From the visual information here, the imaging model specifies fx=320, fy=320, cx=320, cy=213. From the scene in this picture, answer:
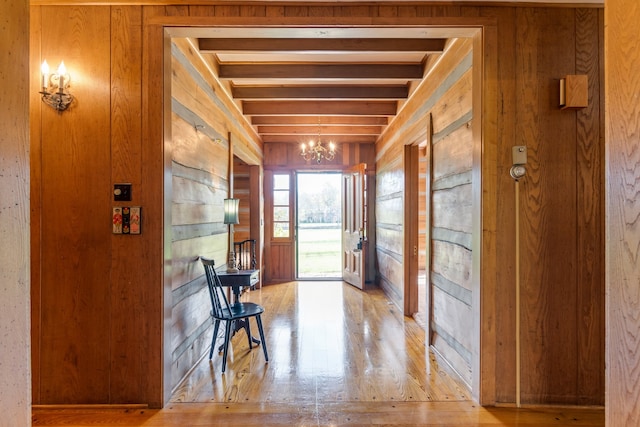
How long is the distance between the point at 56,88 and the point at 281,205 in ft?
14.6

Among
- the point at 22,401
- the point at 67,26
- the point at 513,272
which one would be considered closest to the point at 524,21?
the point at 513,272

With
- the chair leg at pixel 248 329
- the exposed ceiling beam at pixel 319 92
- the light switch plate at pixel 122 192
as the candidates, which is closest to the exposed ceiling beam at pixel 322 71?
the exposed ceiling beam at pixel 319 92

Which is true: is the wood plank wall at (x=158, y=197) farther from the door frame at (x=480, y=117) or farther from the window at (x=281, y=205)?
the window at (x=281, y=205)

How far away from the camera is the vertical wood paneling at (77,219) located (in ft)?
7.03

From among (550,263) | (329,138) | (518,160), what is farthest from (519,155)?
(329,138)

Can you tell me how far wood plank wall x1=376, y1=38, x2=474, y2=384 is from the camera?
95.7 inches

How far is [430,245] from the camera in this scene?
3.19m

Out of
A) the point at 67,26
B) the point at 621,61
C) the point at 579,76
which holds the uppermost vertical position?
the point at 67,26

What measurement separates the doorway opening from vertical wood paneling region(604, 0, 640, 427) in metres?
5.39

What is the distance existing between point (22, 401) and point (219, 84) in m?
3.06

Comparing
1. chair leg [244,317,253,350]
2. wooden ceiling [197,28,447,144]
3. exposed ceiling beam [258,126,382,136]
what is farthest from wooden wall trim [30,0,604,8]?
exposed ceiling beam [258,126,382,136]

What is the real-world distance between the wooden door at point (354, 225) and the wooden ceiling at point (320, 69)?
→ 105cm

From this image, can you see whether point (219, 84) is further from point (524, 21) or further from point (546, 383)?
point (546, 383)

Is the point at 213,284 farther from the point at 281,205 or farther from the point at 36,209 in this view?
the point at 281,205
